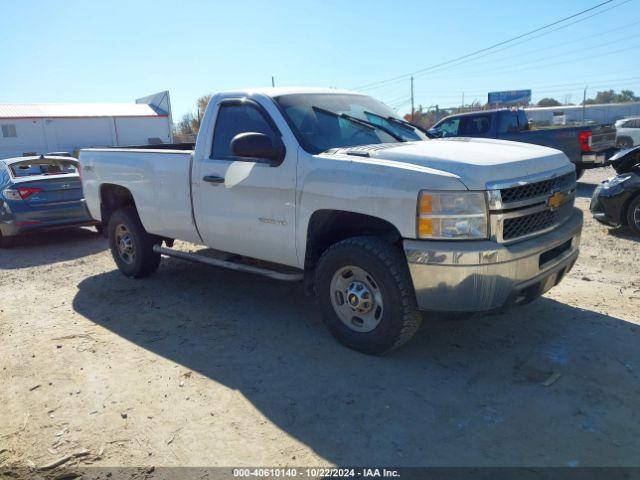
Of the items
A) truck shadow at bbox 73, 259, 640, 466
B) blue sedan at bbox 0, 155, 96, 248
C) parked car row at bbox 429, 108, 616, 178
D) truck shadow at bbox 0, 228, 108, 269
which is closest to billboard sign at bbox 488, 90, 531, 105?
parked car row at bbox 429, 108, 616, 178

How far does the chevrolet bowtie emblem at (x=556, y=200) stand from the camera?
385 centimetres

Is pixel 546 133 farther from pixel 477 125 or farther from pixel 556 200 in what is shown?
pixel 556 200

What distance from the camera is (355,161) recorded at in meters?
3.81

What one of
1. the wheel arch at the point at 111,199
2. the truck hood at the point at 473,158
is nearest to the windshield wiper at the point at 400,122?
the truck hood at the point at 473,158

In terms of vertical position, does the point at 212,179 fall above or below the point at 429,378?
above

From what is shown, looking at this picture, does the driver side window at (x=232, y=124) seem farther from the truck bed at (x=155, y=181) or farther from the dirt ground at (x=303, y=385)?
the dirt ground at (x=303, y=385)

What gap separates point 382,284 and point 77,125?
47.2m

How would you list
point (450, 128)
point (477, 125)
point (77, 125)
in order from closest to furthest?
point (477, 125) → point (450, 128) → point (77, 125)

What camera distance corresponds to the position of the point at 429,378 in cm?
369

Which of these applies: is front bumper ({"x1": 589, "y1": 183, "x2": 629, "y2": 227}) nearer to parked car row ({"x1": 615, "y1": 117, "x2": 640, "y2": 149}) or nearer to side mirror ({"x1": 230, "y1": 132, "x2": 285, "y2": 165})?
side mirror ({"x1": 230, "y1": 132, "x2": 285, "y2": 165})

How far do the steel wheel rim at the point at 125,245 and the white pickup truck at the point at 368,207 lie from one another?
0.96 m

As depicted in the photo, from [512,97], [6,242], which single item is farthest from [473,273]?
[512,97]

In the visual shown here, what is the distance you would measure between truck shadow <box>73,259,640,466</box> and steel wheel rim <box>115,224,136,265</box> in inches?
40.4

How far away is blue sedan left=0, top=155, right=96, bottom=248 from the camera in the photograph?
28.2 ft
